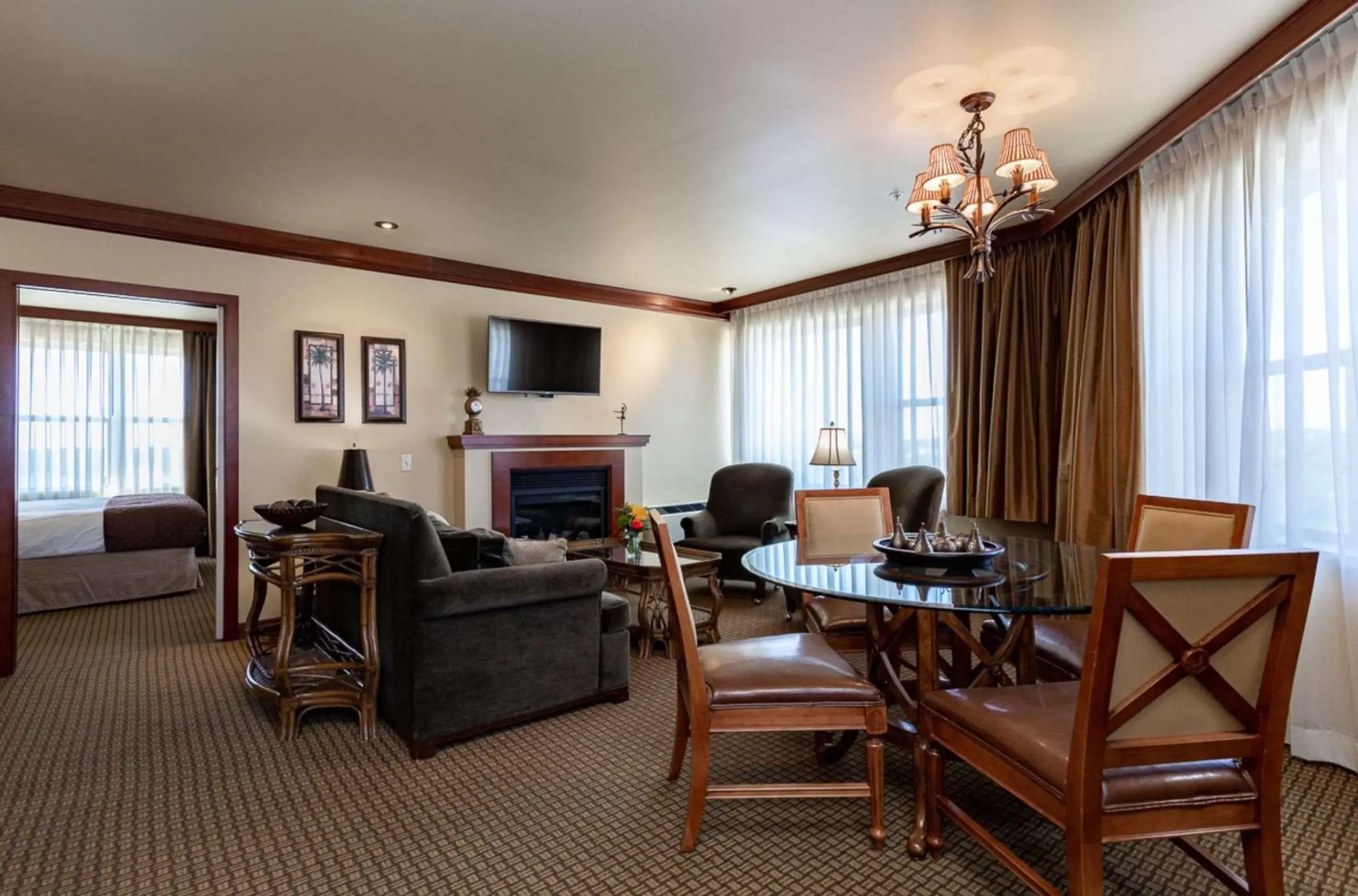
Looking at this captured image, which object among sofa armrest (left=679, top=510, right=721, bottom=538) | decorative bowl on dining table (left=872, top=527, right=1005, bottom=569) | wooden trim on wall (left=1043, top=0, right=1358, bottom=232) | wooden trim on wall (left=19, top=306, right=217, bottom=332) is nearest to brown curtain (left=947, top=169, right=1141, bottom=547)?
wooden trim on wall (left=1043, top=0, right=1358, bottom=232)

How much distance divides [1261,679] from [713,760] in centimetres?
166

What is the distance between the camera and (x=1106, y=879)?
1.83 metres

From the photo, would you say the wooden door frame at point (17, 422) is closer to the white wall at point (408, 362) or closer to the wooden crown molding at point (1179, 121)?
the white wall at point (408, 362)

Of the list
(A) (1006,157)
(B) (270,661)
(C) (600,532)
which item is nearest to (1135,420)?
(A) (1006,157)

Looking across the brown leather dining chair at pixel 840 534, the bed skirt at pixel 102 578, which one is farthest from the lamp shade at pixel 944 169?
the bed skirt at pixel 102 578

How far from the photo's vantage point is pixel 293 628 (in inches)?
113

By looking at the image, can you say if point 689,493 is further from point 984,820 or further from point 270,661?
point 984,820

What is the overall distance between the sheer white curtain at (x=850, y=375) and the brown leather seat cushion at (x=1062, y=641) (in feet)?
7.98

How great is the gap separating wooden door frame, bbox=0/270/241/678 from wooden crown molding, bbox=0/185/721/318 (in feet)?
0.99

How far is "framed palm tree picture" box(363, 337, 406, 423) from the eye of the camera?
185 inches

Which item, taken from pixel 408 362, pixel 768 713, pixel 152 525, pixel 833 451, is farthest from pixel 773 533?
pixel 152 525

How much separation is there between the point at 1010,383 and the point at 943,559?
2544mm

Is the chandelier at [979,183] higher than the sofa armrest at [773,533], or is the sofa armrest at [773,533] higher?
the chandelier at [979,183]

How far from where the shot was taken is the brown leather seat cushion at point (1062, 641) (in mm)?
2293
